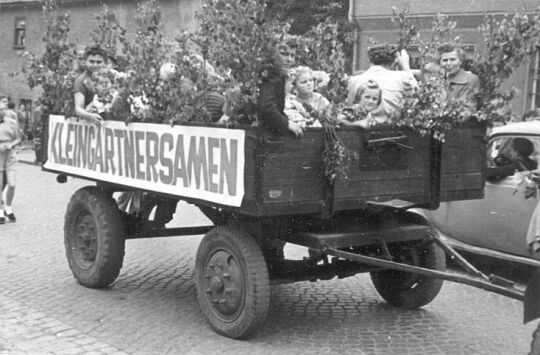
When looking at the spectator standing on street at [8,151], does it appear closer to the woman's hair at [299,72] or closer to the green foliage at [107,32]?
the green foliage at [107,32]

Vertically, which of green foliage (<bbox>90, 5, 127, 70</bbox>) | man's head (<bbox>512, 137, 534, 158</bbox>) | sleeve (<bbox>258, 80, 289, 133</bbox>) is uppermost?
green foliage (<bbox>90, 5, 127, 70</bbox>)

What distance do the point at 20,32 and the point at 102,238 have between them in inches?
1183

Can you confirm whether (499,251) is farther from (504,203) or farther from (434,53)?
(434,53)

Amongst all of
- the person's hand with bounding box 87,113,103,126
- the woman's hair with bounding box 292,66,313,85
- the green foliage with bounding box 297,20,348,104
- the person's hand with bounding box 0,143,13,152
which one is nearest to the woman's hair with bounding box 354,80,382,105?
the green foliage with bounding box 297,20,348,104

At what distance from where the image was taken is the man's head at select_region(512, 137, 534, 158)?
6969 millimetres

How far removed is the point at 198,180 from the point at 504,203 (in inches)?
121

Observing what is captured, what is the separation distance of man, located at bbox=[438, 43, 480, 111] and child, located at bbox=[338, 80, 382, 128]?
473mm

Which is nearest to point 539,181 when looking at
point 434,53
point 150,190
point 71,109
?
point 434,53

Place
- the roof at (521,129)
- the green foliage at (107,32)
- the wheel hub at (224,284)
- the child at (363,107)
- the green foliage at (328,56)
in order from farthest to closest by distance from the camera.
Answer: the green foliage at (107,32) < the roof at (521,129) < the green foliage at (328,56) < the wheel hub at (224,284) < the child at (363,107)

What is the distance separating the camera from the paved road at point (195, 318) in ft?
17.3

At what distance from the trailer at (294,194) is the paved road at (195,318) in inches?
11.2

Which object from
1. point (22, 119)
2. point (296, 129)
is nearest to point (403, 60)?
point (296, 129)

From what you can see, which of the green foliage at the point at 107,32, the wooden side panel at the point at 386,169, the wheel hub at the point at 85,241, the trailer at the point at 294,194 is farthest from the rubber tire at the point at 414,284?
the green foliage at the point at 107,32

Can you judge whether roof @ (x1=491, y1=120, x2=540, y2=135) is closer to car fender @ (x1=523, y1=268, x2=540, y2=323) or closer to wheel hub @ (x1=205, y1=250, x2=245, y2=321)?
wheel hub @ (x1=205, y1=250, x2=245, y2=321)
